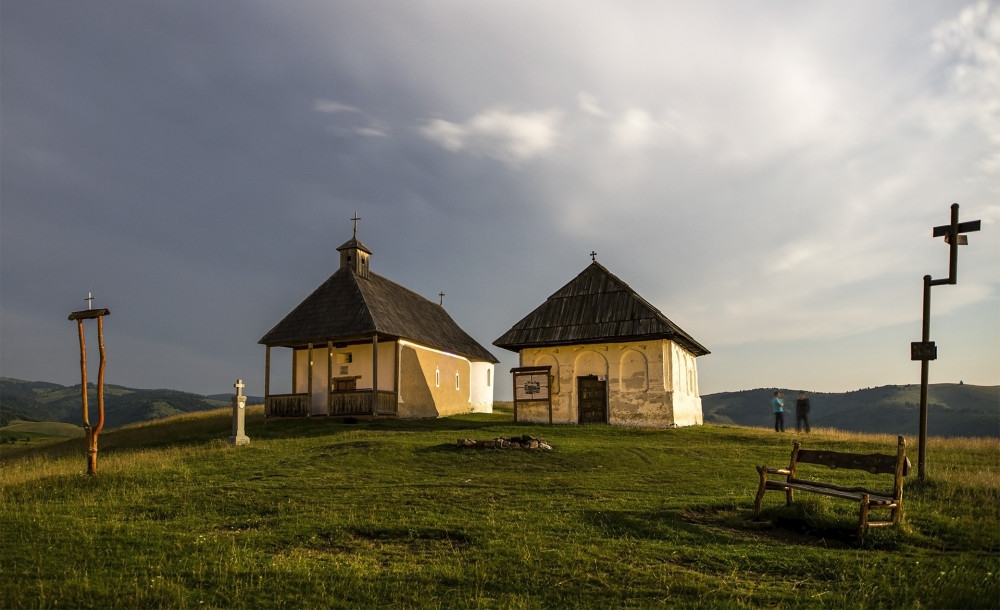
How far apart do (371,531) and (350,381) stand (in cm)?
2101

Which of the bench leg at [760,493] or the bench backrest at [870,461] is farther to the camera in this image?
the bench leg at [760,493]

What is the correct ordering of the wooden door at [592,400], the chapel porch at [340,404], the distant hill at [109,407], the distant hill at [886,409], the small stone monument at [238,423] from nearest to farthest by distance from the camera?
the small stone monument at [238,423]
the wooden door at [592,400]
the chapel porch at [340,404]
the distant hill at [886,409]
the distant hill at [109,407]

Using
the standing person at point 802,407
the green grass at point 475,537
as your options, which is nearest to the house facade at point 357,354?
the green grass at point 475,537

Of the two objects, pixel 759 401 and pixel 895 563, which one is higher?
pixel 895 563

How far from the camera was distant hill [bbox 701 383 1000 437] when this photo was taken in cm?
9550

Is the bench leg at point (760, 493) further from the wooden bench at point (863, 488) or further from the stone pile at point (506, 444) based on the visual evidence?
the stone pile at point (506, 444)

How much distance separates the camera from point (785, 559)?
7.91 meters

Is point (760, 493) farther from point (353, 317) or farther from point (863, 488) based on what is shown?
point (353, 317)

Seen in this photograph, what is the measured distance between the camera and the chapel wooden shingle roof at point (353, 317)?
93.8ft

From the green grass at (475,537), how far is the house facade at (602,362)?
33.4ft

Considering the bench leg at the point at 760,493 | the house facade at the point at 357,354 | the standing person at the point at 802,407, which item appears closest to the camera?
the bench leg at the point at 760,493

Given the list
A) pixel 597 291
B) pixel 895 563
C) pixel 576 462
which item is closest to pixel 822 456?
pixel 895 563

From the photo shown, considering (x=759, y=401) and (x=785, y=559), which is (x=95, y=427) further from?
(x=759, y=401)

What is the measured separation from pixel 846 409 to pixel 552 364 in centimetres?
11783
